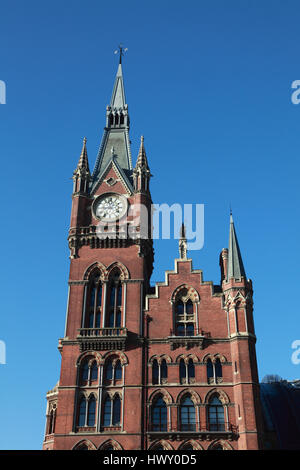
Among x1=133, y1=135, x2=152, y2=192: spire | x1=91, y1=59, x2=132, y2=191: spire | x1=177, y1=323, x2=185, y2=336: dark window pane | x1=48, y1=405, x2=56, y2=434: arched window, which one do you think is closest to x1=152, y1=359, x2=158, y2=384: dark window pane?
x1=177, y1=323, x2=185, y2=336: dark window pane

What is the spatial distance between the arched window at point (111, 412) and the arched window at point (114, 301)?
6823mm

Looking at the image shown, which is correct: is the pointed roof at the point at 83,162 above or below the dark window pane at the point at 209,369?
above

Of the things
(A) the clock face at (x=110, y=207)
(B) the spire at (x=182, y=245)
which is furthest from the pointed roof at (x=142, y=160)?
(B) the spire at (x=182, y=245)

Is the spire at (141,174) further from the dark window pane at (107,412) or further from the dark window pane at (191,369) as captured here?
the dark window pane at (107,412)

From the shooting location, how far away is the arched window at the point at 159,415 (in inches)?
1954

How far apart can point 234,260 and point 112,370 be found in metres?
15.6

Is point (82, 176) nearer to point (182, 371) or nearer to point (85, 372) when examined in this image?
point (85, 372)

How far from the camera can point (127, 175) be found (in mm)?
64312

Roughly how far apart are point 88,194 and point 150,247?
28.6 feet

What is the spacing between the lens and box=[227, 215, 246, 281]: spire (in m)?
55.3
